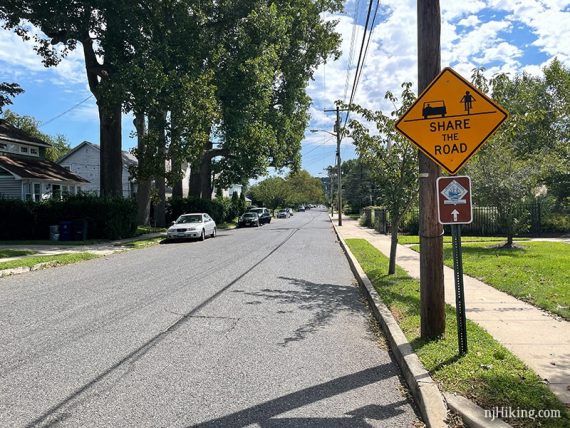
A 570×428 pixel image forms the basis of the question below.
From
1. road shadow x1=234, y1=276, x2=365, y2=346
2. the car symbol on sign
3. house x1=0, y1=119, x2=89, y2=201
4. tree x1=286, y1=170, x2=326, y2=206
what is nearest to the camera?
the car symbol on sign

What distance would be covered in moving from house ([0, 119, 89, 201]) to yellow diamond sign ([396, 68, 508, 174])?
27.9 m

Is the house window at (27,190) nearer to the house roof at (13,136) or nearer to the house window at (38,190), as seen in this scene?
the house window at (38,190)

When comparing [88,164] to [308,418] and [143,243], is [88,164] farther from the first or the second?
[308,418]

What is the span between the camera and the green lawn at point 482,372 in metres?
3.89

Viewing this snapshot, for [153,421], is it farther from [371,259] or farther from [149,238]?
[149,238]

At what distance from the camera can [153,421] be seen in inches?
150

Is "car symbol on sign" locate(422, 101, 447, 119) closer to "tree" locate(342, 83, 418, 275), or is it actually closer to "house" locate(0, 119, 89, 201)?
"tree" locate(342, 83, 418, 275)

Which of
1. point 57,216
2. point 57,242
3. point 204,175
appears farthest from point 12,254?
point 204,175

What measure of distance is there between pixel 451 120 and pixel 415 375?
276cm

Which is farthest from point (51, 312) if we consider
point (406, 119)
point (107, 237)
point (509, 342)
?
point (107, 237)

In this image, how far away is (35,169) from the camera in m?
31.5

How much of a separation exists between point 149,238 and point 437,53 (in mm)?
20167

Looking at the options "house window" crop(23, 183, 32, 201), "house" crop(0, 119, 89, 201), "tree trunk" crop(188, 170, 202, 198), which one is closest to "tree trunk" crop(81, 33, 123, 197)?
"house" crop(0, 119, 89, 201)

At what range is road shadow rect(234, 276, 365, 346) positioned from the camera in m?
7.05
